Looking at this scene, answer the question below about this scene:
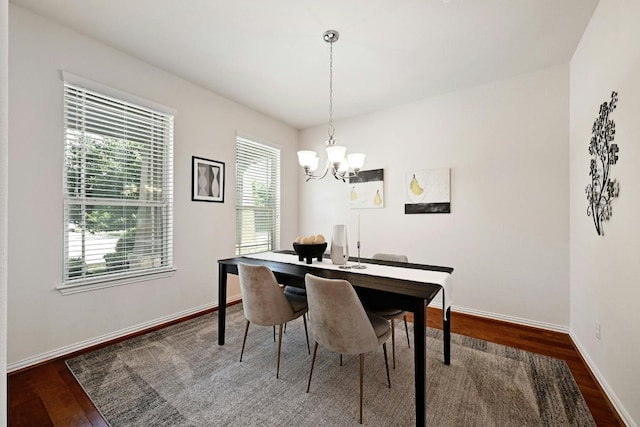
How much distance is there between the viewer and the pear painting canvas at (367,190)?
154 inches

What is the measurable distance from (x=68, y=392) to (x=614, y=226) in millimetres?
3771

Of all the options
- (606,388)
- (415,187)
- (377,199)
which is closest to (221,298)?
(377,199)

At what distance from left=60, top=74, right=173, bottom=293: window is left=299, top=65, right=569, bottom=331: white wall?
2.31m

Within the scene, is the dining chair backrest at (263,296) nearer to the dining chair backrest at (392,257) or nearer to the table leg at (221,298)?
the table leg at (221,298)

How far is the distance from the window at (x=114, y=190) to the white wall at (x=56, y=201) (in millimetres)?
86

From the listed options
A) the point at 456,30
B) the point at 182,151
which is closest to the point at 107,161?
the point at 182,151

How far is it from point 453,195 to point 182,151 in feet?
10.8

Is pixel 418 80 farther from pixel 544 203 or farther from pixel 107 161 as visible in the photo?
pixel 107 161

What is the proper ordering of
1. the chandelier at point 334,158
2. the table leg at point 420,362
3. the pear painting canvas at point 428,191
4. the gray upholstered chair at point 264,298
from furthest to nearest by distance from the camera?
1. the pear painting canvas at point 428,191
2. the chandelier at point 334,158
3. the gray upholstered chair at point 264,298
4. the table leg at point 420,362

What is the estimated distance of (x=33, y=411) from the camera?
5.48 feet

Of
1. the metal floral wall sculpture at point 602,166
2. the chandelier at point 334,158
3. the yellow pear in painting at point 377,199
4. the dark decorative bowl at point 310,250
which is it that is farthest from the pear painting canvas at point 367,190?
the metal floral wall sculpture at point 602,166

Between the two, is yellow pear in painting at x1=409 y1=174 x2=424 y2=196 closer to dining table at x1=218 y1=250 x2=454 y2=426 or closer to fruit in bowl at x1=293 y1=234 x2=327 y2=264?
dining table at x1=218 y1=250 x2=454 y2=426

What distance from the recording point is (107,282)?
253cm

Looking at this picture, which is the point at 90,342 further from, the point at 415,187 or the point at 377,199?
the point at 415,187
